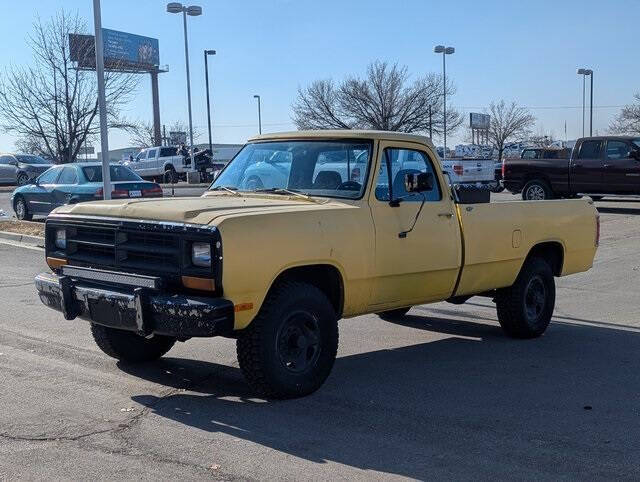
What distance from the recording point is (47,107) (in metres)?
28.5

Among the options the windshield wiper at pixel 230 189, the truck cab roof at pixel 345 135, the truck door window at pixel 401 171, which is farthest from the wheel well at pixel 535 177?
the windshield wiper at pixel 230 189

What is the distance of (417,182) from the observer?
6684 millimetres

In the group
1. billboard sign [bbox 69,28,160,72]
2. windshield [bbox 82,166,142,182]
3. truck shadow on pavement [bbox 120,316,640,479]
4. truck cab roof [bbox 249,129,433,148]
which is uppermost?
billboard sign [bbox 69,28,160,72]

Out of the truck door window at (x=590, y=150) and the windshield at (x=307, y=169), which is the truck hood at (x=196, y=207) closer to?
the windshield at (x=307, y=169)

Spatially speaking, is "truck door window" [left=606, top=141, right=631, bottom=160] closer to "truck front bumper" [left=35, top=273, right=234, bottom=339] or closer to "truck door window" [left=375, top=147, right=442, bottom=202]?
"truck door window" [left=375, top=147, right=442, bottom=202]

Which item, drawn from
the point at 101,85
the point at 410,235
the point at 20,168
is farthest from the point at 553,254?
the point at 20,168

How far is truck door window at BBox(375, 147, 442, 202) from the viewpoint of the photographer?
663 centimetres

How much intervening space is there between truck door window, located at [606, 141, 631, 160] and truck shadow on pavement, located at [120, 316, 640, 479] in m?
15.6

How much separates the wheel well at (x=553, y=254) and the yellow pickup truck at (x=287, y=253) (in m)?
0.50

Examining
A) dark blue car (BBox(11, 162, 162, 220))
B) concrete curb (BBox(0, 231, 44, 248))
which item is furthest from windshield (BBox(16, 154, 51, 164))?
concrete curb (BBox(0, 231, 44, 248))

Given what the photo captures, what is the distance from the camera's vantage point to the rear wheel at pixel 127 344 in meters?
6.67

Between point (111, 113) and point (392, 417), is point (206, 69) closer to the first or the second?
point (111, 113)

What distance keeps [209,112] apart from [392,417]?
43624mm

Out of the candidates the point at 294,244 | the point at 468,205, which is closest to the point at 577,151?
the point at 468,205
